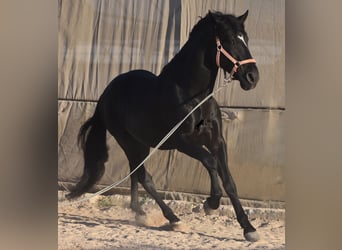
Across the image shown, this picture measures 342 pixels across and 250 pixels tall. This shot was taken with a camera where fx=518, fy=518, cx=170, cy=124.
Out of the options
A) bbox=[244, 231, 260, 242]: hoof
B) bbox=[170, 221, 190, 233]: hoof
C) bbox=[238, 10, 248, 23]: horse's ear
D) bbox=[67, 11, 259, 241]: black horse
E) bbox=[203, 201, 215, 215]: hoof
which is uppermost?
bbox=[238, 10, 248, 23]: horse's ear

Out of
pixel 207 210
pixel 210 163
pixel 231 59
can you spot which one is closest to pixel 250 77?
pixel 231 59

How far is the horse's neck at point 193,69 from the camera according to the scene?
11.7 ft

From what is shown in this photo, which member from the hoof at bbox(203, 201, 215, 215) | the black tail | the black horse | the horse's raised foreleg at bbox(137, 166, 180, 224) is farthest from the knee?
the black tail

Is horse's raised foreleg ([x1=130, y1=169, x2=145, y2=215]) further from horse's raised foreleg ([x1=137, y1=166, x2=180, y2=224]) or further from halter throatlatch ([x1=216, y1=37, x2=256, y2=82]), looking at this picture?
halter throatlatch ([x1=216, y1=37, x2=256, y2=82])

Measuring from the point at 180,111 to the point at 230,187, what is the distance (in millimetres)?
623

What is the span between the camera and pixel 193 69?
11.7 feet

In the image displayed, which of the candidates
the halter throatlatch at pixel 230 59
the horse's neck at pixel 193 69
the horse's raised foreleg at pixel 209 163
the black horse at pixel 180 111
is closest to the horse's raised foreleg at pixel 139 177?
the black horse at pixel 180 111

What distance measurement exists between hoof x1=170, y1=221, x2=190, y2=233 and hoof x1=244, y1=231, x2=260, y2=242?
1.33 feet

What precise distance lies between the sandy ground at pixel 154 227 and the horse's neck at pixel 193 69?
2.68 ft

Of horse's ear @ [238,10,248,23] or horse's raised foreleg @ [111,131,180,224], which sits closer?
horse's ear @ [238,10,248,23]

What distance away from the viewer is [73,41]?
3592mm

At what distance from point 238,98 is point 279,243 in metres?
1.03

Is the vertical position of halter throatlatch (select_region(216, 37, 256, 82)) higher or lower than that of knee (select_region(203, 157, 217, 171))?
higher

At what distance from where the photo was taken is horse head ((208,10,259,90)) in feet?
11.5
